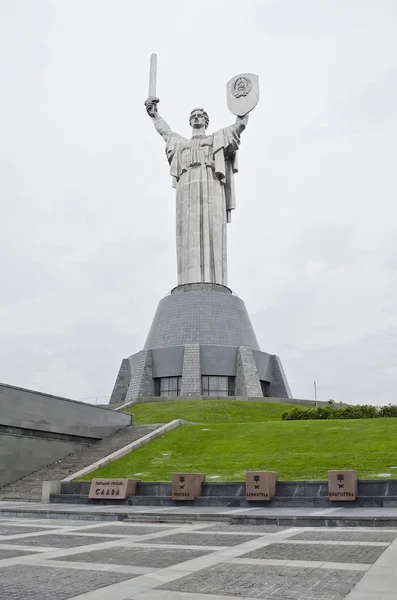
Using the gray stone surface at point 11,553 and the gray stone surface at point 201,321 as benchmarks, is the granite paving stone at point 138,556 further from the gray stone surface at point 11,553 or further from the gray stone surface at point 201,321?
the gray stone surface at point 201,321

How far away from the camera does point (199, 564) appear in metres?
7.85

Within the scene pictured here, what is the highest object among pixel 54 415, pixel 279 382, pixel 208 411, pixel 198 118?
pixel 198 118

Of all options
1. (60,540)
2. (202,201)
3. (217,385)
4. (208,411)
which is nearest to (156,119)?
(202,201)

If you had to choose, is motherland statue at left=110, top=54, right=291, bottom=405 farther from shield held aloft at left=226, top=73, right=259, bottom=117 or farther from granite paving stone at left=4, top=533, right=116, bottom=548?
granite paving stone at left=4, top=533, right=116, bottom=548

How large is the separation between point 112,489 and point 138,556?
9.98 meters

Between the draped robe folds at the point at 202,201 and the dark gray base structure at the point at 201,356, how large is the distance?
187 cm

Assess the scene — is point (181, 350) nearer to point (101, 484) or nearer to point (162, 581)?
point (101, 484)

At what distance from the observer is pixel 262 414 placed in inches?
1439

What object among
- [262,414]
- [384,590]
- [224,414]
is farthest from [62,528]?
[262,414]

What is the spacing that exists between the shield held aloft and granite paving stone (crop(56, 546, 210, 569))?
155 ft

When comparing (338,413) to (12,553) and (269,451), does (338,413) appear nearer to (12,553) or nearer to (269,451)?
(269,451)

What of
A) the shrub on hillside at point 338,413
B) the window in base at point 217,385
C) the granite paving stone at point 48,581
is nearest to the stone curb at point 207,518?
the granite paving stone at point 48,581

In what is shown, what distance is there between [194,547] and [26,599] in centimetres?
410

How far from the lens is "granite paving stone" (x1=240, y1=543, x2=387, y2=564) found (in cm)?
813
